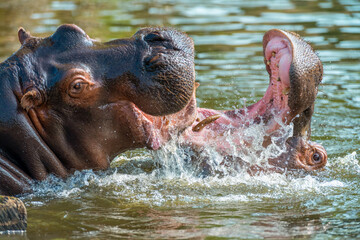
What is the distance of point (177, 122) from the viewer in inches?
210

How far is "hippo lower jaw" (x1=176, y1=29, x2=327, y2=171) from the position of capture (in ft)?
17.0

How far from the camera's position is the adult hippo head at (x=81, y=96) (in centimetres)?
493

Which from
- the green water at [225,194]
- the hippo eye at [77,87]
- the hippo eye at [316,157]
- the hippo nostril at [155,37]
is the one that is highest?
the hippo nostril at [155,37]

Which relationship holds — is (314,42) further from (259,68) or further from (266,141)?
(266,141)

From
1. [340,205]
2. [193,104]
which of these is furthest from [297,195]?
[193,104]

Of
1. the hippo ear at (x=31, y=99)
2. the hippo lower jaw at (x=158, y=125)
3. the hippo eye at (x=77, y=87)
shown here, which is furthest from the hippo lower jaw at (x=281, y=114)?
the hippo ear at (x=31, y=99)

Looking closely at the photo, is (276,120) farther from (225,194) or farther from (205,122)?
(225,194)

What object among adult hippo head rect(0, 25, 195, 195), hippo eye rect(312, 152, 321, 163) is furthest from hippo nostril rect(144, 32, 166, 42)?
hippo eye rect(312, 152, 321, 163)

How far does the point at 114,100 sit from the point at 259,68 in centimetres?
551

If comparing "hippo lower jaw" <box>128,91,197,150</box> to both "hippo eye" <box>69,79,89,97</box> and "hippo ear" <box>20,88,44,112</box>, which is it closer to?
"hippo eye" <box>69,79,89,97</box>

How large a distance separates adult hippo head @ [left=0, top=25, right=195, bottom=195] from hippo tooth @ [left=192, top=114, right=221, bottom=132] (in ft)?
1.05

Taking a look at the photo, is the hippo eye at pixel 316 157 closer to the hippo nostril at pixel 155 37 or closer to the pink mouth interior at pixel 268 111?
the pink mouth interior at pixel 268 111

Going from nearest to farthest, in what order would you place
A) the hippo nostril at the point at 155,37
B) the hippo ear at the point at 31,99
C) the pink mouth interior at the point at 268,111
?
1. the hippo ear at the point at 31,99
2. the hippo nostril at the point at 155,37
3. the pink mouth interior at the point at 268,111

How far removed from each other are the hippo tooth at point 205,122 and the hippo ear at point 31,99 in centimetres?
126
